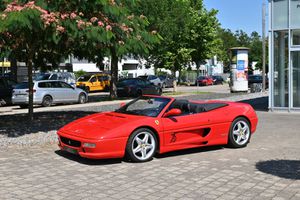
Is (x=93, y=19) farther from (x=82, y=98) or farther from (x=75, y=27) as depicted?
(x=82, y=98)

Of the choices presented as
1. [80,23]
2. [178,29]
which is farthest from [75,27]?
[178,29]

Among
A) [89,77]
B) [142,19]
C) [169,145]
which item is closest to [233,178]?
[169,145]

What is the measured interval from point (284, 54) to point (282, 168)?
1008cm

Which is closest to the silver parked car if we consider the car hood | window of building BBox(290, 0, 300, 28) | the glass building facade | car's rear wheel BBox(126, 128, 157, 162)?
the glass building facade

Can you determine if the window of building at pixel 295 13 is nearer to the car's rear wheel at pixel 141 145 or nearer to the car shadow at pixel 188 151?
the car shadow at pixel 188 151

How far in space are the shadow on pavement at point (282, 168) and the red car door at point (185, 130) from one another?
138 centimetres

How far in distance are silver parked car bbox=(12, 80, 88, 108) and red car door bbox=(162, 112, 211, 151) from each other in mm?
16155

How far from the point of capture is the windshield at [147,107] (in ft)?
28.6

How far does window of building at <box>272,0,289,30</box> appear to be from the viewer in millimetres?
16422

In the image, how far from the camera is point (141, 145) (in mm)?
8156

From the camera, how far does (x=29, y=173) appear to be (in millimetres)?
7438

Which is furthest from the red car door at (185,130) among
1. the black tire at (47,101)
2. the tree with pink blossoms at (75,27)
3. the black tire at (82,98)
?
the black tire at (82,98)

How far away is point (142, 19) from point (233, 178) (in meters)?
6.57

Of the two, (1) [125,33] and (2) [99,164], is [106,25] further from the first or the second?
(2) [99,164]
